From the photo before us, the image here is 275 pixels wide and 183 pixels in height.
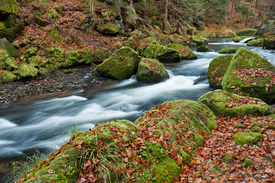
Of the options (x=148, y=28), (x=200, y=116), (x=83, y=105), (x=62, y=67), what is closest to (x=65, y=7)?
(x=62, y=67)

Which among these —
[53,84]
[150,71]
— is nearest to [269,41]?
[150,71]

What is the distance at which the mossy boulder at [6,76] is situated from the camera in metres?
10.1

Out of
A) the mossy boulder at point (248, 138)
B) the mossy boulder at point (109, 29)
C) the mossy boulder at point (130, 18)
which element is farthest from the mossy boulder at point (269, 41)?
the mossy boulder at point (248, 138)

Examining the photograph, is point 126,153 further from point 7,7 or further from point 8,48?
point 7,7

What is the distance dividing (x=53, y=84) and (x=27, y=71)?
1.78m

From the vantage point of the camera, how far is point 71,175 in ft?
7.50

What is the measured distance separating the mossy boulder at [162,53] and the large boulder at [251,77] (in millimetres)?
8547

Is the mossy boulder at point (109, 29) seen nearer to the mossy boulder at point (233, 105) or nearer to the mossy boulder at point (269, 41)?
the mossy boulder at point (233, 105)

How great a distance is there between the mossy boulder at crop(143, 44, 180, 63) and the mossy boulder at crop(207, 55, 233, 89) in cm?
670

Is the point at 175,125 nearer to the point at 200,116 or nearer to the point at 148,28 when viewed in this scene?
the point at 200,116

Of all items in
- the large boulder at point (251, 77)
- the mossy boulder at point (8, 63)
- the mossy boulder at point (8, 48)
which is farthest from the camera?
the mossy boulder at point (8, 48)

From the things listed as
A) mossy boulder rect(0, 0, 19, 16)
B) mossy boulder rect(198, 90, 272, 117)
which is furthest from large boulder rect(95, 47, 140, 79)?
mossy boulder rect(198, 90, 272, 117)

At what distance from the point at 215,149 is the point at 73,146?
3146 millimetres

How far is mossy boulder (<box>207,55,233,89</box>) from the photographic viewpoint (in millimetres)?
9570
